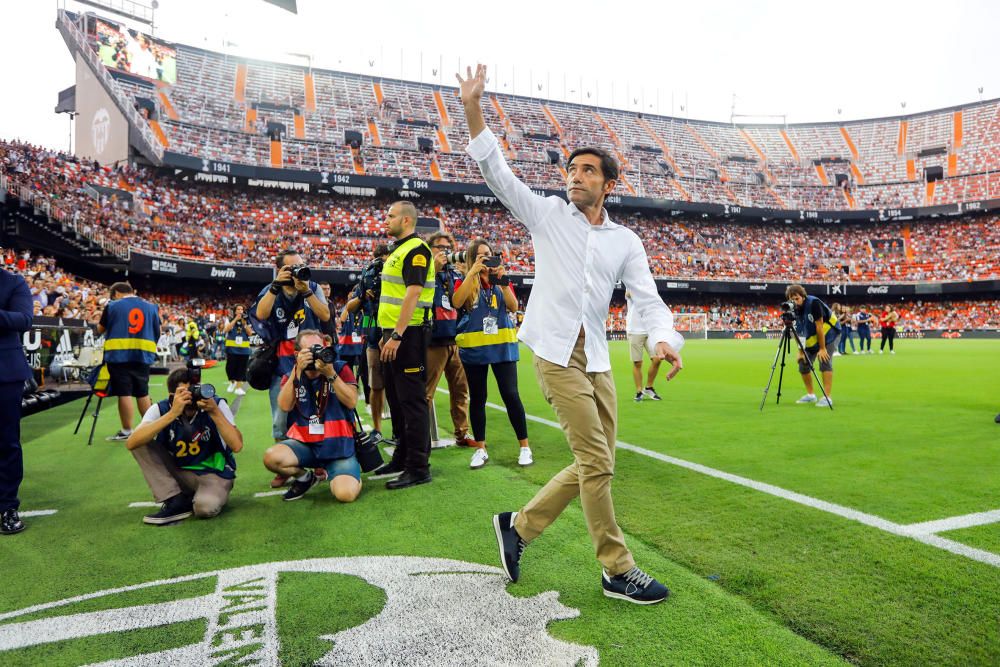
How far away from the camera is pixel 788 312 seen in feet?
28.2

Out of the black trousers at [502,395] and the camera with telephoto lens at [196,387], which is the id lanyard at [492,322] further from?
the camera with telephoto lens at [196,387]

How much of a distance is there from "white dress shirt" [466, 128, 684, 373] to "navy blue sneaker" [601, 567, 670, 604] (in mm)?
937

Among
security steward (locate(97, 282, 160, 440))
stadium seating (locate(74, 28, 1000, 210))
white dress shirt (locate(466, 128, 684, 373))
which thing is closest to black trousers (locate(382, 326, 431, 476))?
white dress shirt (locate(466, 128, 684, 373))

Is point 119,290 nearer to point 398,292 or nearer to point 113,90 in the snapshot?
point 398,292

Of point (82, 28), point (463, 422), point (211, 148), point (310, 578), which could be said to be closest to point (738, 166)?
point (211, 148)

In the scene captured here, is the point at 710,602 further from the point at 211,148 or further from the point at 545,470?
the point at 211,148

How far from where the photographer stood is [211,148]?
37.9 m

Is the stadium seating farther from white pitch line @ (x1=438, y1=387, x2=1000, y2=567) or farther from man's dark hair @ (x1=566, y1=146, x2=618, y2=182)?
man's dark hair @ (x1=566, y1=146, x2=618, y2=182)

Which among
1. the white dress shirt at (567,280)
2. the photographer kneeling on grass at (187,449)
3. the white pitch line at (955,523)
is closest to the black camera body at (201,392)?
the photographer kneeling on grass at (187,449)

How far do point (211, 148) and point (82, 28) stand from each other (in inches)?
475

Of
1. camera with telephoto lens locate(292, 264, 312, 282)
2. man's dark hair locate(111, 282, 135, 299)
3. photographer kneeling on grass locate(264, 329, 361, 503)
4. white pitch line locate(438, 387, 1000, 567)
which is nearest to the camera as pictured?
white pitch line locate(438, 387, 1000, 567)

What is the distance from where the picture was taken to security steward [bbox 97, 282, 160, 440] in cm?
700

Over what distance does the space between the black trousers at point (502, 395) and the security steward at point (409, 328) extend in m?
0.95

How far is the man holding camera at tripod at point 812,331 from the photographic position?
28.5 feet
